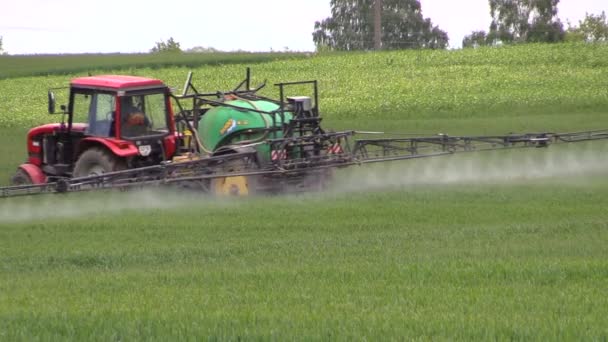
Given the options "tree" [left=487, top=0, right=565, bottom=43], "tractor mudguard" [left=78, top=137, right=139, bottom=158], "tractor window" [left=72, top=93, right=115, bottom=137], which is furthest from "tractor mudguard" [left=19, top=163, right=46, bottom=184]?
"tree" [left=487, top=0, right=565, bottom=43]

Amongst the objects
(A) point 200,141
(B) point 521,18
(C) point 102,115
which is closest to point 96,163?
(C) point 102,115

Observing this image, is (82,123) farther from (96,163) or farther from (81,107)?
(96,163)

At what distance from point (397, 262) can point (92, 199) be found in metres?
6.98

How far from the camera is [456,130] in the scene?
2816cm

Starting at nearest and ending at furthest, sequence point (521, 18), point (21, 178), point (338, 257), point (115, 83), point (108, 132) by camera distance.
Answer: point (338, 257) < point (115, 83) < point (108, 132) < point (21, 178) < point (521, 18)

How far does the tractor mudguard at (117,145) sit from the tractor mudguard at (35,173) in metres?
0.90

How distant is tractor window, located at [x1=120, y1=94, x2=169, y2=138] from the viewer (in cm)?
1723

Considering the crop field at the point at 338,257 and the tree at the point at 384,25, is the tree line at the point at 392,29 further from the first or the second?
the crop field at the point at 338,257

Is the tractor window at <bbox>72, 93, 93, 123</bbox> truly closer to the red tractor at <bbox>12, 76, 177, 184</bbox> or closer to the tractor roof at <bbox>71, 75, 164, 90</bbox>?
the red tractor at <bbox>12, 76, 177, 184</bbox>

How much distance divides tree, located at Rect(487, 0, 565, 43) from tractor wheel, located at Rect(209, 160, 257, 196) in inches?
2572

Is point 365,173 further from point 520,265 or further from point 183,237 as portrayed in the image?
point 520,265

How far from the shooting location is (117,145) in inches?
671

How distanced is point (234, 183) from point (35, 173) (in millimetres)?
3209

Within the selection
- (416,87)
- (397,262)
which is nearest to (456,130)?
(416,87)
